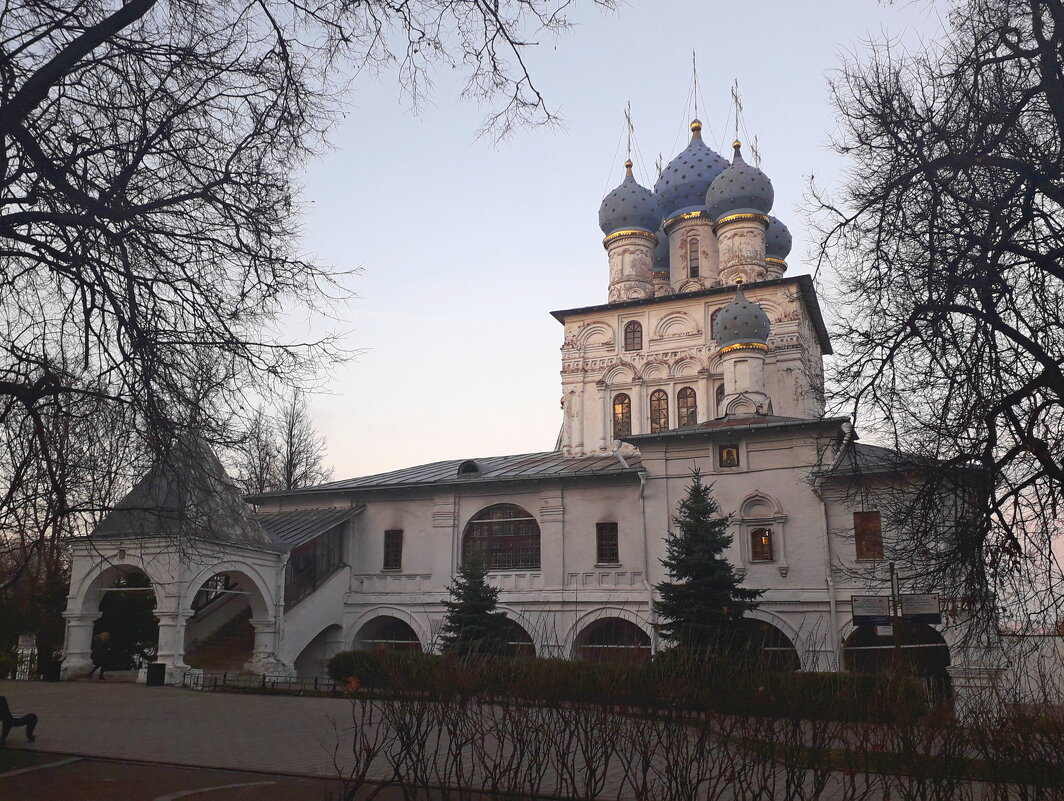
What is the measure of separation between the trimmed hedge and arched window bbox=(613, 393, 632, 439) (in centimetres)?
1906

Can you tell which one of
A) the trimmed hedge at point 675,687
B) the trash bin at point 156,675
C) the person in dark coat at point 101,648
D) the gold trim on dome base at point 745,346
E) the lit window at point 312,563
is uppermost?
the gold trim on dome base at point 745,346

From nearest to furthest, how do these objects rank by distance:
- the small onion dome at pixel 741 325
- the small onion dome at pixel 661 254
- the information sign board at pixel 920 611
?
the information sign board at pixel 920 611 → the small onion dome at pixel 741 325 → the small onion dome at pixel 661 254

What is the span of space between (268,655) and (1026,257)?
764 inches

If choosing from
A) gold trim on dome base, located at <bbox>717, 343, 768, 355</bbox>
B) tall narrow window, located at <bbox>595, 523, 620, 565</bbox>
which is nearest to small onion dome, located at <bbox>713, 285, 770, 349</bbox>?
gold trim on dome base, located at <bbox>717, 343, 768, 355</bbox>

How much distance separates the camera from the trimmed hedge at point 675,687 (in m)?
6.70

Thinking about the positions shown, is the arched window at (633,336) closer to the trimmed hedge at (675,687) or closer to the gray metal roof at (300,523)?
the gray metal roof at (300,523)

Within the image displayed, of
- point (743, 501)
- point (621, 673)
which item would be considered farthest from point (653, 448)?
point (621, 673)

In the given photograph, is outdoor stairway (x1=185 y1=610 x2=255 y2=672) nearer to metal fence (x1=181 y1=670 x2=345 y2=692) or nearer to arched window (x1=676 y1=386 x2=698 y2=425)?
metal fence (x1=181 y1=670 x2=345 y2=692)

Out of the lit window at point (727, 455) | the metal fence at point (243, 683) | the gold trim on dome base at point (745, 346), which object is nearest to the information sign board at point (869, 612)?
the lit window at point (727, 455)

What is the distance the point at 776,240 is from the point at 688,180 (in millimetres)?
3628

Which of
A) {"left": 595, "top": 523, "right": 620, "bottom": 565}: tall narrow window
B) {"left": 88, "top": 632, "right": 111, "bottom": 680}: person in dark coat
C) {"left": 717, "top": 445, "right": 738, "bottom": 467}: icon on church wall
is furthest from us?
{"left": 595, "top": 523, "right": 620, "bottom": 565}: tall narrow window

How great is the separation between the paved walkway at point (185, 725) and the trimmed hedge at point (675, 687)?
1.69 metres

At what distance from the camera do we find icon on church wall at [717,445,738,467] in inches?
870

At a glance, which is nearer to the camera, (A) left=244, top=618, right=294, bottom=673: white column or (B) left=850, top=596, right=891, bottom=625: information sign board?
(B) left=850, top=596, right=891, bottom=625: information sign board
